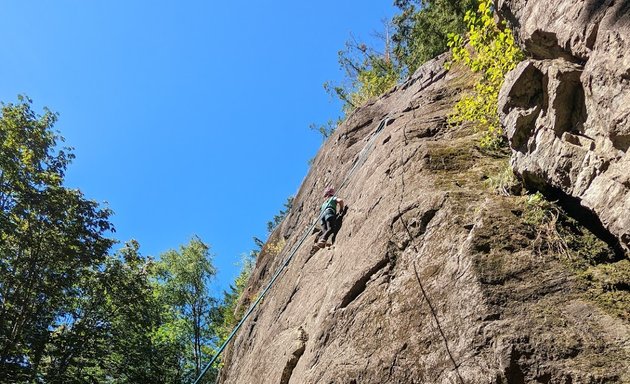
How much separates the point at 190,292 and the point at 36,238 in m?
15.7

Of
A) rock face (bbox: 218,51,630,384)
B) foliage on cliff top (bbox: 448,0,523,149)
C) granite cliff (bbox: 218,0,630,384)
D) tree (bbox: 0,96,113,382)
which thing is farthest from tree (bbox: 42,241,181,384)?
foliage on cliff top (bbox: 448,0,523,149)

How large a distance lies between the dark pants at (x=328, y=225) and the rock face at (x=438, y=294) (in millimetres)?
345

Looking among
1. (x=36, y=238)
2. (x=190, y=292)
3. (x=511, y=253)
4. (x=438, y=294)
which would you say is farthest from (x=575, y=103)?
(x=190, y=292)

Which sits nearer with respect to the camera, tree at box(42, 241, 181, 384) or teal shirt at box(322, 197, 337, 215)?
teal shirt at box(322, 197, 337, 215)

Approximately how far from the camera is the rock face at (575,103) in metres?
3.79

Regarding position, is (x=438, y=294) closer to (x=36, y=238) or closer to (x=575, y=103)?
(x=575, y=103)

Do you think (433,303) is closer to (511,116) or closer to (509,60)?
(511,116)

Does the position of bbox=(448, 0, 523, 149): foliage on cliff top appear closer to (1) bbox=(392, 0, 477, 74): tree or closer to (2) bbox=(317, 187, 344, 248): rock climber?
(2) bbox=(317, 187, 344, 248): rock climber

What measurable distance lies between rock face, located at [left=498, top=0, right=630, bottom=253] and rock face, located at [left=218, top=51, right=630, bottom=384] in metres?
0.08

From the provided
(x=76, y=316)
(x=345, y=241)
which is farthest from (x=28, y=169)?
(x=345, y=241)

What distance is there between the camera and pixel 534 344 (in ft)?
11.3

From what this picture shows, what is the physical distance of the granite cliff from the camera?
3539 mm

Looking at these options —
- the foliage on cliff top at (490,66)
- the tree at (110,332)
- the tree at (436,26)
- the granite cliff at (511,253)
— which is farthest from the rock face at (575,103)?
the tree at (110,332)

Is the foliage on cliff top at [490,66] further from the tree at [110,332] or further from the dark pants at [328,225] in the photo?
the tree at [110,332]
